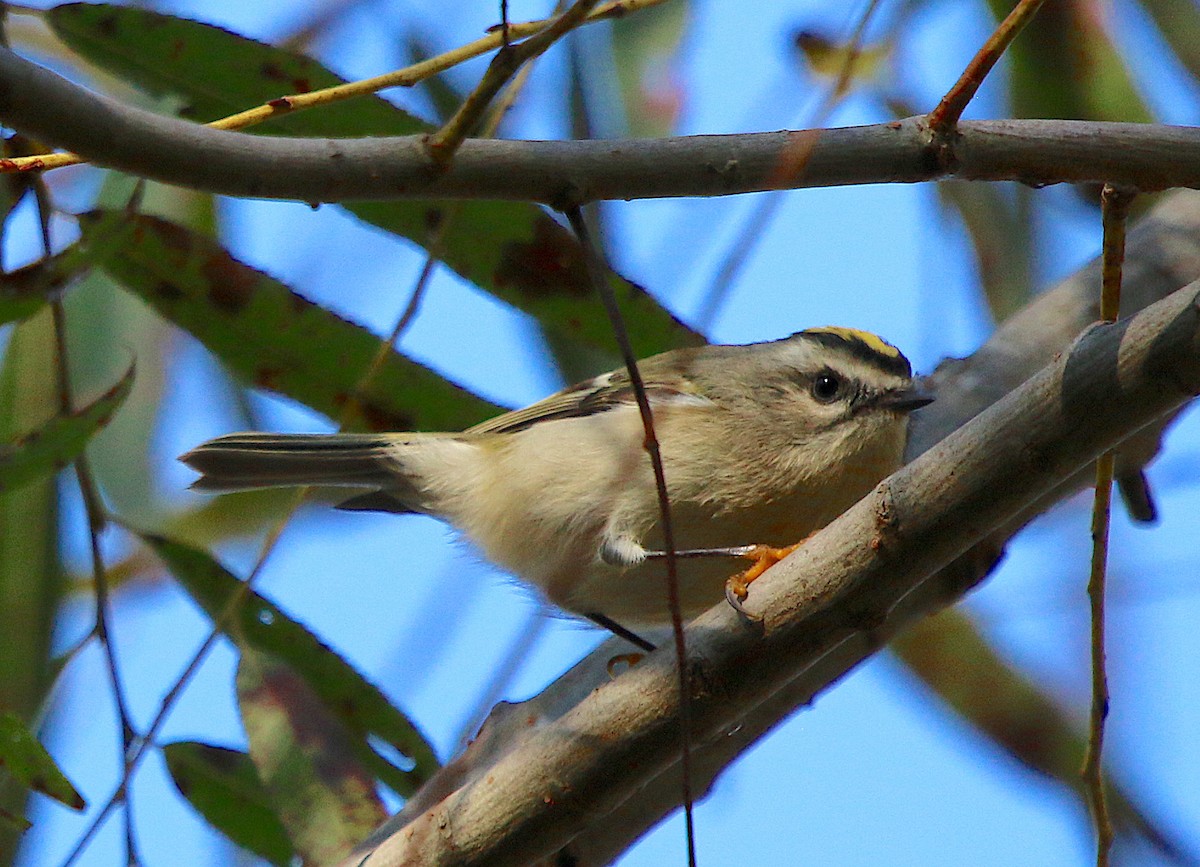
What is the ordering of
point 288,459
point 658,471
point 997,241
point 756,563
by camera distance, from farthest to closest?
1. point 997,241
2. point 288,459
3. point 756,563
4. point 658,471

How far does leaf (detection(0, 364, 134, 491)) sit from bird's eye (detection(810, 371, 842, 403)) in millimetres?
1007

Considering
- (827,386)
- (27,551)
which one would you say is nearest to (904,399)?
(827,386)

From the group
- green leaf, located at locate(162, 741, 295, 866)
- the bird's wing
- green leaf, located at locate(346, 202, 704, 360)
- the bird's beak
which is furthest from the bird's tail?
the bird's beak

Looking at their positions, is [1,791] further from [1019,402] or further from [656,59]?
[656,59]

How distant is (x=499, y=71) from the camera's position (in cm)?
89

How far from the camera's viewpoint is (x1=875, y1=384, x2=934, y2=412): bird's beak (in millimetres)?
1935

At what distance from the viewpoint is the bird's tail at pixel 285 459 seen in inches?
86.0

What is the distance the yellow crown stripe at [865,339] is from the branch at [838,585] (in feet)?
3.19

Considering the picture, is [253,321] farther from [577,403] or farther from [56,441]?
[577,403]

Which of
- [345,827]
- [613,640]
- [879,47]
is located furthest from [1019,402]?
[879,47]

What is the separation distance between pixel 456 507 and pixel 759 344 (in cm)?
60

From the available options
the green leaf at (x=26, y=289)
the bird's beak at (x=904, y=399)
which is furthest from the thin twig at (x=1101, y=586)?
the green leaf at (x=26, y=289)

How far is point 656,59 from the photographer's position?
8.30 feet

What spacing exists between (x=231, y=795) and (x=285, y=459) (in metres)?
0.61
